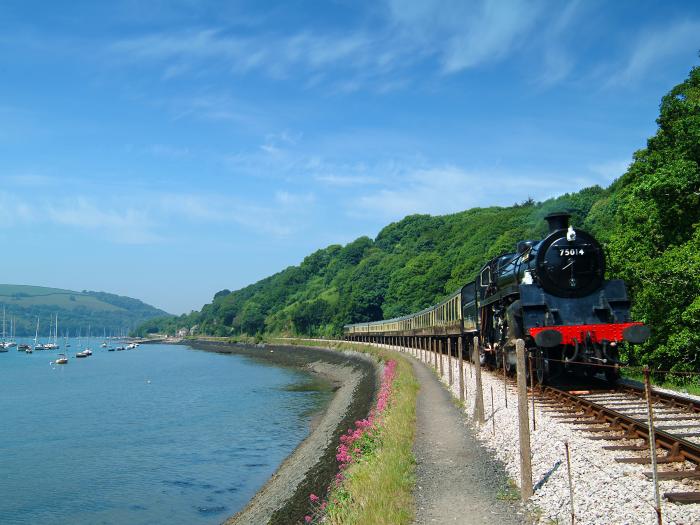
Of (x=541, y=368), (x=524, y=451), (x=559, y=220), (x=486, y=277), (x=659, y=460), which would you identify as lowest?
(x=659, y=460)

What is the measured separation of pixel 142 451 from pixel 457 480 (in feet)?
65.1

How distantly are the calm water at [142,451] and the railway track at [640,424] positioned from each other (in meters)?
10.1

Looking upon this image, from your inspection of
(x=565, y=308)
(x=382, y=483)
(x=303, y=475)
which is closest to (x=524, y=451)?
(x=382, y=483)

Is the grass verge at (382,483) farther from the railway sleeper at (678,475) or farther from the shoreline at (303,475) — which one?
the railway sleeper at (678,475)

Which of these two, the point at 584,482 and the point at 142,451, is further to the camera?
the point at 142,451

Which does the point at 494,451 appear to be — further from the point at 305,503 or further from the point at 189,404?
the point at 189,404

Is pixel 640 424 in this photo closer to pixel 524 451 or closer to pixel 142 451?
pixel 524 451

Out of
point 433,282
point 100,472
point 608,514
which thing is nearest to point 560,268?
point 608,514

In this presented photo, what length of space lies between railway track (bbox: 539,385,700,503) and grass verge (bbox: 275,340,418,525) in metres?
3.06

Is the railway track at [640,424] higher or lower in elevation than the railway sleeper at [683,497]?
higher

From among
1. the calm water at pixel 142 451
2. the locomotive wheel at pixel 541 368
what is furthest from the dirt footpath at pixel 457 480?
the calm water at pixel 142 451

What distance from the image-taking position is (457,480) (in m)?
8.84

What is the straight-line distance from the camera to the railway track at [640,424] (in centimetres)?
768

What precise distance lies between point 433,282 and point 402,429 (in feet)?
276
